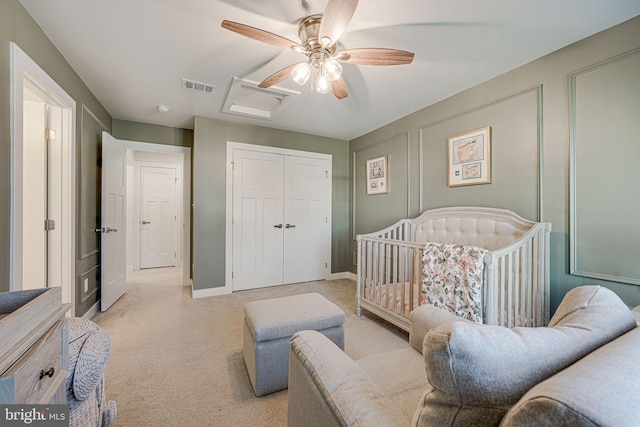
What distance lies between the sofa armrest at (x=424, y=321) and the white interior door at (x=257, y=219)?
2.75 metres

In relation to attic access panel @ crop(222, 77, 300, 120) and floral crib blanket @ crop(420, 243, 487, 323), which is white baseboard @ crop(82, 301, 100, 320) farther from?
floral crib blanket @ crop(420, 243, 487, 323)

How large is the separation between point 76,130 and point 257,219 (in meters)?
2.10

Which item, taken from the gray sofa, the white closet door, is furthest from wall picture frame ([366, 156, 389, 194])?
the gray sofa

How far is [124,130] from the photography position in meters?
Answer: 3.54

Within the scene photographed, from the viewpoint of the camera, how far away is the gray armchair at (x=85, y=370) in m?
1.01

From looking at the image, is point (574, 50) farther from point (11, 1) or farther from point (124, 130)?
point (124, 130)

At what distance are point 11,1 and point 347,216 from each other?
394 cm

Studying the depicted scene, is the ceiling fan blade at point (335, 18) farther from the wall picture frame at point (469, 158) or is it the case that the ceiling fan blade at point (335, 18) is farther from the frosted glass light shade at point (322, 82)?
the wall picture frame at point (469, 158)

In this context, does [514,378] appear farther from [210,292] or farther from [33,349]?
[210,292]

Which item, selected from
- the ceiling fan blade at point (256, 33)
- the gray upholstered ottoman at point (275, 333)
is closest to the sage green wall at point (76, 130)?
the ceiling fan blade at point (256, 33)

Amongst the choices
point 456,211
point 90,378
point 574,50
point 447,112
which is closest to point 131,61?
point 90,378

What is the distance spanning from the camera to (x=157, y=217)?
538 cm

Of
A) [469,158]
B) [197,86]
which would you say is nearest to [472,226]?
[469,158]

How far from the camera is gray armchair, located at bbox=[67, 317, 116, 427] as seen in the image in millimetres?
1008
